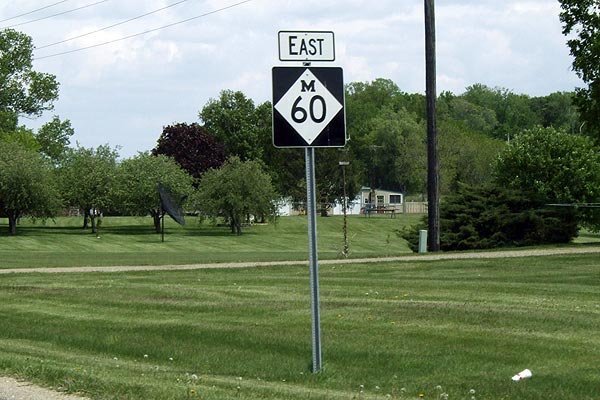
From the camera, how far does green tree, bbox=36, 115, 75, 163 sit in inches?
3880

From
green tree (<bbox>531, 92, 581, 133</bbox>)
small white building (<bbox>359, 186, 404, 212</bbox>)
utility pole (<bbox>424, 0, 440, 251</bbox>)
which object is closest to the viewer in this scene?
utility pole (<bbox>424, 0, 440, 251</bbox>)

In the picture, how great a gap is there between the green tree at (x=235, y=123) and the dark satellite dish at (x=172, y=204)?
109 ft

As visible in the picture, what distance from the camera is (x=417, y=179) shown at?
4461 inches

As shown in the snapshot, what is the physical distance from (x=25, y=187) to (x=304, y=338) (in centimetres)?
5940

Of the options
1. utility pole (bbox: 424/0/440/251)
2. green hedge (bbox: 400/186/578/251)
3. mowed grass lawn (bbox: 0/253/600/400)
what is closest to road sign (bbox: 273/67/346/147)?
mowed grass lawn (bbox: 0/253/600/400)

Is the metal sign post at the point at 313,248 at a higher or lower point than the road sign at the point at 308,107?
lower

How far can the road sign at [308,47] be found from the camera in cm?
1062

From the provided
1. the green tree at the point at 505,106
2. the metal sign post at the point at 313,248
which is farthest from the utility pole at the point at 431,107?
the green tree at the point at 505,106

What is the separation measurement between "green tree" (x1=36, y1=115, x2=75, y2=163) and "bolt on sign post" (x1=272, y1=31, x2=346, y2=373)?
293 ft

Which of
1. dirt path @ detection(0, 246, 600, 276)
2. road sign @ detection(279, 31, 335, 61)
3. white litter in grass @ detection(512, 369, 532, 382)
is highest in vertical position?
road sign @ detection(279, 31, 335, 61)

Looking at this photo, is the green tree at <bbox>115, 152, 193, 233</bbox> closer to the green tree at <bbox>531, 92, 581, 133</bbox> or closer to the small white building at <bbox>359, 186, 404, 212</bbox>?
the small white building at <bbox>359, 186, 404, 212</bbox>

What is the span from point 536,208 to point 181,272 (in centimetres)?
1696

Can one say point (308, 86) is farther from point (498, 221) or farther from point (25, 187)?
point (25, 187)

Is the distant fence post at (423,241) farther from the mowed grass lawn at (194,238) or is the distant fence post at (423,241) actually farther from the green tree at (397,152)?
the green tree at (397,152)
